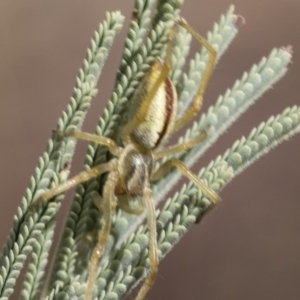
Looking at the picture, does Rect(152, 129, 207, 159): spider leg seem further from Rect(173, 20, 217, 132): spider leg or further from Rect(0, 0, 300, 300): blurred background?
Rect(0, 0, 300, 300): blurred background

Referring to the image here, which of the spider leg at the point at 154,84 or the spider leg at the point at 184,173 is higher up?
the spider leg at the point at 154,84

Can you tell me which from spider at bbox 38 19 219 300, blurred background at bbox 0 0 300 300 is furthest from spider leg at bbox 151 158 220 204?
blurred background at bbox 0 0 300 300

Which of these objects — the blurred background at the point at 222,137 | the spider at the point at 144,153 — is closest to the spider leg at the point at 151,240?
the spider at the point at 144,153

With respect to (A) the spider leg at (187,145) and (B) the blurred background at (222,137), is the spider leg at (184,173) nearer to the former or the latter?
(A) the spider leg at (187,145)

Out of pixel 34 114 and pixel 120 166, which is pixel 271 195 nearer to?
pixel 34 114

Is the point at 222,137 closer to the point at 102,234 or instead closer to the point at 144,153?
the point at 144,153

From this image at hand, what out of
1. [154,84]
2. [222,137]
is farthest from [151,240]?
[222,137]

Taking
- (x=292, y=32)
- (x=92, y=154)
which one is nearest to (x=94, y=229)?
(x=92, y=154)
